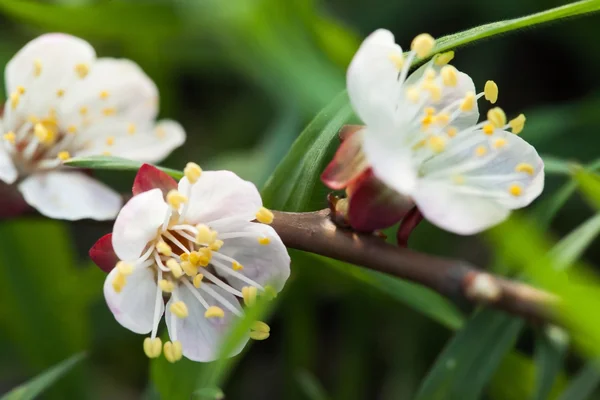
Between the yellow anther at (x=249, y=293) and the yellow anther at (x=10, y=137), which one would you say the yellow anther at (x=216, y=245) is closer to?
the yellow anther at (x=249, y=293)

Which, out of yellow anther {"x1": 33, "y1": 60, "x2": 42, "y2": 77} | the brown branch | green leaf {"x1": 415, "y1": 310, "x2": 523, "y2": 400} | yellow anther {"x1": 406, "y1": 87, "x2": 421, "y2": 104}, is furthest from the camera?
yellow anther {"x1": 33, "y1": 60, "x2": 42, "y2": 77}

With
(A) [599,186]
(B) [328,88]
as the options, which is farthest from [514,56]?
(A) [599,186]

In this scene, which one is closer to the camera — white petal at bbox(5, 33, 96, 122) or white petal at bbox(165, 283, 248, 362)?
white petal at bbox(165, 283, 248, 362)

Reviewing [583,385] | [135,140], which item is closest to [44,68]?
[135,140]

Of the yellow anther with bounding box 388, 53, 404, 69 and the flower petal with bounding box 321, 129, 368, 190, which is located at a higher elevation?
the yellow anther with bounding box 388, 53, 404, 69

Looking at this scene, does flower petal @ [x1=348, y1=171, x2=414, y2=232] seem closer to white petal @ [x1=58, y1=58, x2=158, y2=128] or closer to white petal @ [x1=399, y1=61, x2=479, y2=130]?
white petal @ [x1=399, y1=61, x2=479, y2=130]

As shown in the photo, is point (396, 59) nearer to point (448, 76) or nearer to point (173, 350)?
point (448, 76)

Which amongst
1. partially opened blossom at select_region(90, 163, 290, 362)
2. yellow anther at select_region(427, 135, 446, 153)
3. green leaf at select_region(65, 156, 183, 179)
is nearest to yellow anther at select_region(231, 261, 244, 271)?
partially opened blossom at select_region(90, 163, 290, 362)

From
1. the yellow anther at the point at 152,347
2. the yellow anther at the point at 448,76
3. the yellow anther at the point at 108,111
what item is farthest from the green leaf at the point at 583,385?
the yellow anther at the point at 108,111
